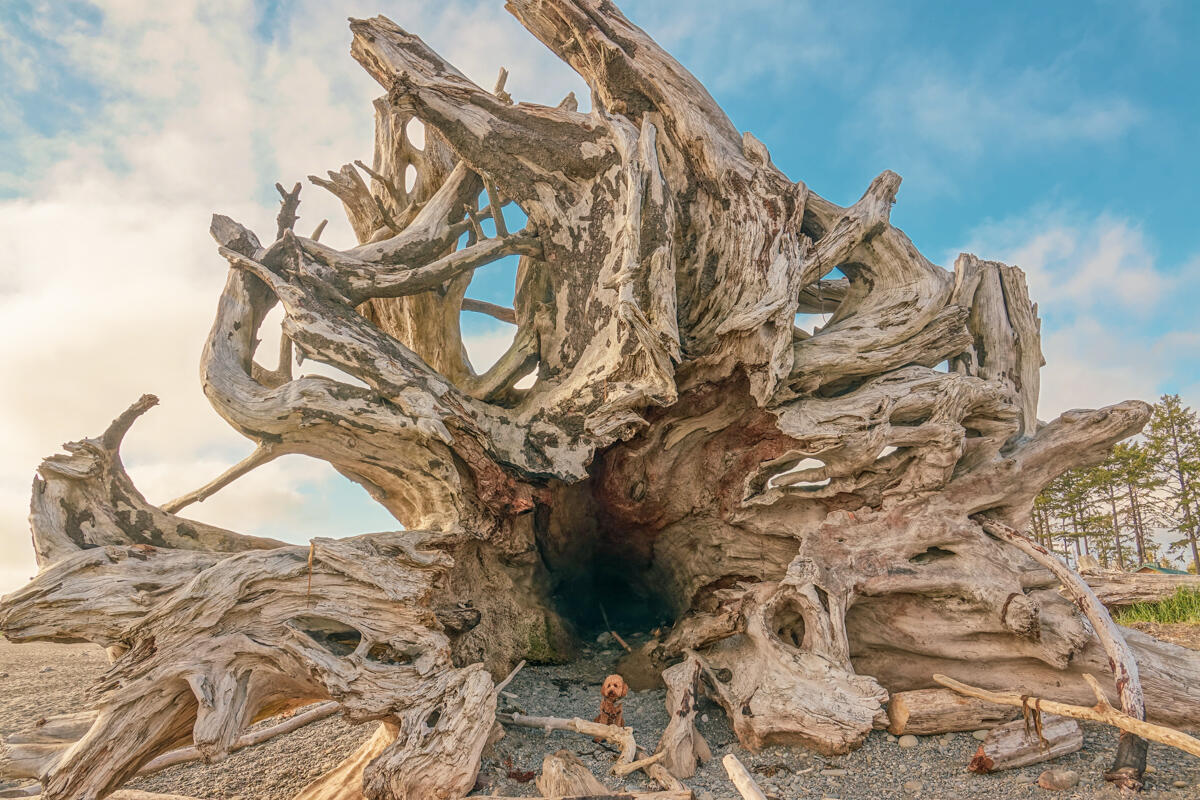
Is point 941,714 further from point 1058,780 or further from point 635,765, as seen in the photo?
point 635,765

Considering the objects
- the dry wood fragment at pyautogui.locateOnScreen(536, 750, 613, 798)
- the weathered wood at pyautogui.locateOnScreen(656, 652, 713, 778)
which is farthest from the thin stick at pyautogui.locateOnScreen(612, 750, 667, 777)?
the dry wood fragment at pyautogui.locateOnScreen(536, 750, 613, 798)

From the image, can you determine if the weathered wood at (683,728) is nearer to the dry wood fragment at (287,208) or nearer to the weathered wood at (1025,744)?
the weathered wood at (1025,744)

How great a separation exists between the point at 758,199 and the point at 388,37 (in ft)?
14.2

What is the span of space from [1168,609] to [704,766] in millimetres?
9539

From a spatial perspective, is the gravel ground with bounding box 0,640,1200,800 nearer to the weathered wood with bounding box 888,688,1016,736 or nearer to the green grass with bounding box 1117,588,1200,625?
the weathered wood with bounding box 888,688,1016,736

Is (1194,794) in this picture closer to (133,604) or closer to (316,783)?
(316,783)

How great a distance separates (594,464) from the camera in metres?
6.90

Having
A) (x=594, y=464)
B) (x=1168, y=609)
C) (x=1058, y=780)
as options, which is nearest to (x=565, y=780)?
(x=1058, y=780)

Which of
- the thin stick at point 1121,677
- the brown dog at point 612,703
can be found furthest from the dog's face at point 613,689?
the thin stick at point 1121,677

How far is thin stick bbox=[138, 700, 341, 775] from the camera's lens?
203 inches

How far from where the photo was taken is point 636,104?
24.1 ft

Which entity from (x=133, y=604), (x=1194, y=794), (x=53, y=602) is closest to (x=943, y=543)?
(x=1194, y=794)

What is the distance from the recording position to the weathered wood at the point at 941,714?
185 inches

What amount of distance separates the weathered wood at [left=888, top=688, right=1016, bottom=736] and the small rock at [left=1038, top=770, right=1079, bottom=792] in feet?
2.82
